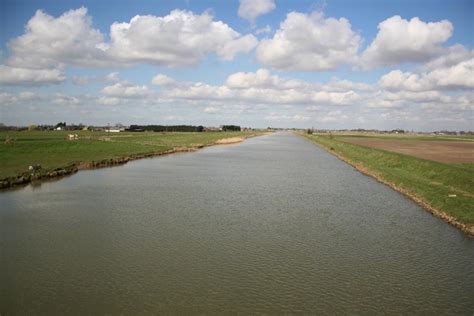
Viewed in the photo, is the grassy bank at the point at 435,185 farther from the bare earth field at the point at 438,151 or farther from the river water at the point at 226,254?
the bare earth field at the point at 438,151

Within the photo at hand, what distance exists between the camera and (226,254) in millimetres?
12688

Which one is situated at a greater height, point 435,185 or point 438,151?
point 438,151

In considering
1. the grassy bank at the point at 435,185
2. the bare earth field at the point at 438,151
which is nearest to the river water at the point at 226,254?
the grassy bank at the point at 435,185

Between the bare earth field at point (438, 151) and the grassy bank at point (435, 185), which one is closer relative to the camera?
the grassy bank at point (435, 185)

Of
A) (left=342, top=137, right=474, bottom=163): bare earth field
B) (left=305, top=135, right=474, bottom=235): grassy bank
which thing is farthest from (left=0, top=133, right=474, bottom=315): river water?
(left=342, top=137, right=474, bottom=163): bare earth field

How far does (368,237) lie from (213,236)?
621 centimetres

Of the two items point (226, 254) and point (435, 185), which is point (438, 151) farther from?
point (226, 254)

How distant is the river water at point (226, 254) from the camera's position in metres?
9.40

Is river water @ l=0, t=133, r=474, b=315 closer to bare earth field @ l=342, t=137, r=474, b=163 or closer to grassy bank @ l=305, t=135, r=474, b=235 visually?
grassy bank @ l=305, t=135, r=474, b=235

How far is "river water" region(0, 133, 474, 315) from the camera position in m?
9.40

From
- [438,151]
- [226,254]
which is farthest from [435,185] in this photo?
[438,151]

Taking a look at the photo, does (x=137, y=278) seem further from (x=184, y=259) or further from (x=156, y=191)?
(x=156, y=191)

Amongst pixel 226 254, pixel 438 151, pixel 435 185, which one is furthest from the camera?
pixel 438 151

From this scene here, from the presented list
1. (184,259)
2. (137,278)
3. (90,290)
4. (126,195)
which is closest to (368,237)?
(184,259)
